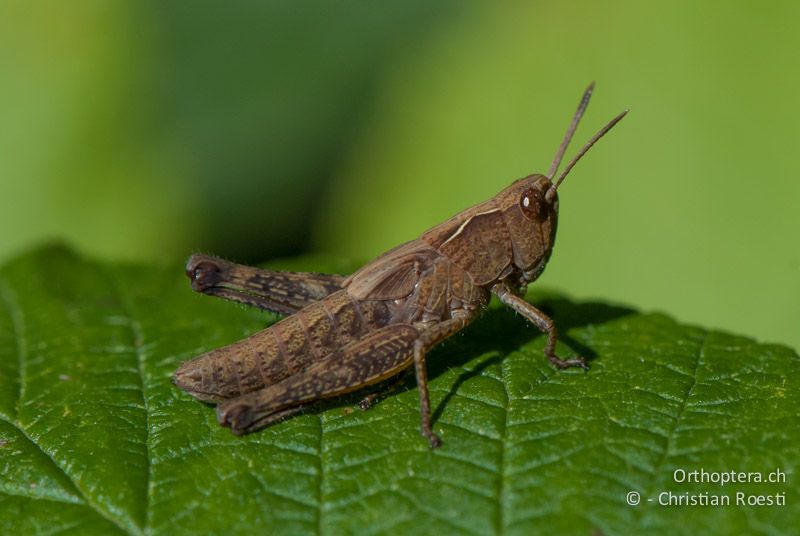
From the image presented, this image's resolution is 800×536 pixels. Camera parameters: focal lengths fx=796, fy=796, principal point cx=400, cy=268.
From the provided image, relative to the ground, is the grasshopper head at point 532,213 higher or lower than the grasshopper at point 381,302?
higher

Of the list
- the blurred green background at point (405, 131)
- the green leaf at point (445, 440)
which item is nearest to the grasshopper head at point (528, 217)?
the green leaf at point (445, 440)

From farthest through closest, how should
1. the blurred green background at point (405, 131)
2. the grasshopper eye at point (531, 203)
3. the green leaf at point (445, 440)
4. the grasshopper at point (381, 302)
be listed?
the blurred green background at point (405, 131)
the grasshopper eye at point (531, 203)
the grasshopper at point (381, 302)
the green leaf at point (445, 440)

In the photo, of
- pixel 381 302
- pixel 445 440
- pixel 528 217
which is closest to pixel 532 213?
pixel 528 217

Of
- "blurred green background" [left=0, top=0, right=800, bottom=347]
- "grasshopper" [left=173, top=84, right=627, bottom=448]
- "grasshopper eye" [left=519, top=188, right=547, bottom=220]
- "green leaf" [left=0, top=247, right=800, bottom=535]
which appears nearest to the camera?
"green leaf" [left=0, top=247, right=800, bottom=535]

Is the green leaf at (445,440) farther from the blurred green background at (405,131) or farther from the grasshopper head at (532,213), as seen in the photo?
the blurred green background at (405,131)

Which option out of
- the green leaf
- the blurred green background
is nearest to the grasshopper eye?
the green leaf

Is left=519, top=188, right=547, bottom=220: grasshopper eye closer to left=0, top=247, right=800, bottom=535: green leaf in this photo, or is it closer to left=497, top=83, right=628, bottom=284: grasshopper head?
left=497, top=83, right=628, bottom=284: grasshopper head

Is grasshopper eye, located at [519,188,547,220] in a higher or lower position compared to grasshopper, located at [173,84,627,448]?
higher

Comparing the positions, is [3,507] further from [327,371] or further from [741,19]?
[741,19]

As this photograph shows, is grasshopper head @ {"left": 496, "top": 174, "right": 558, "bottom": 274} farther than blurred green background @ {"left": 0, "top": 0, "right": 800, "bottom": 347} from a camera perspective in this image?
No
